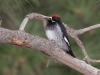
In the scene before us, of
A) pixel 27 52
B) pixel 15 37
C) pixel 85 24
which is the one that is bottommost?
pixel 15 37

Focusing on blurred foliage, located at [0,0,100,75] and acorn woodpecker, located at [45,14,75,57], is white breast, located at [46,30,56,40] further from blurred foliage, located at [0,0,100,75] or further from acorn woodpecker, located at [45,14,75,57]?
blurred foliage, located at [0,0,100,75]

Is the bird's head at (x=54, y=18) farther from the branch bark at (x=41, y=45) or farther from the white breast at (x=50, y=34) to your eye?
the branch bark at (x=41, y=45)

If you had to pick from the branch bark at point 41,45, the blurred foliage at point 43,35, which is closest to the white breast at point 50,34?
the branch bark at point 41,45

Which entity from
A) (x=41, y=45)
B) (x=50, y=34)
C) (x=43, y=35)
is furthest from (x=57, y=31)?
(x=43, y=35)

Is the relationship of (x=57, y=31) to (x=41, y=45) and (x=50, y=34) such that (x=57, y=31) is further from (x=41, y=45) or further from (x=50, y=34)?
(x=41, y=45)

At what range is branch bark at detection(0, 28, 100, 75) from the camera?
2.02 m

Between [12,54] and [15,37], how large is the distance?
1.27m

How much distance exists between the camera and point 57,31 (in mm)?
2510

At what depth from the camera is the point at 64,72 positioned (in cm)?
405

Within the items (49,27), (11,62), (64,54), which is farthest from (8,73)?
(64,54)

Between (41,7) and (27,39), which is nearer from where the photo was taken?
(27,39)

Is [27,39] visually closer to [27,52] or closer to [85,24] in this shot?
[27,52]

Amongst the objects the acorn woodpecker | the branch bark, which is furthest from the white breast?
the branch bark

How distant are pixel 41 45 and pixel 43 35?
162 cm
